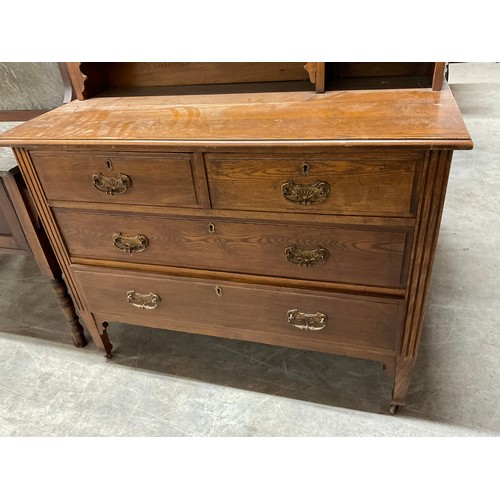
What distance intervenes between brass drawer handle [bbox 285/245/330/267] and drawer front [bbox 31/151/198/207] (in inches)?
12.2

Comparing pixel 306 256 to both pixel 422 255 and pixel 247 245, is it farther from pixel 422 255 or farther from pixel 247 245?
pixel 422 255

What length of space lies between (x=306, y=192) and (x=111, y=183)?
0.59m

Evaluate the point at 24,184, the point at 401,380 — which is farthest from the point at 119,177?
the point at 401,380

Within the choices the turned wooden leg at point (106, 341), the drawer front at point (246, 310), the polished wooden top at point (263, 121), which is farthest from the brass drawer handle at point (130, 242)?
the turned wooden leg at point (106, 341)

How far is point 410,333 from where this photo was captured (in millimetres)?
1266

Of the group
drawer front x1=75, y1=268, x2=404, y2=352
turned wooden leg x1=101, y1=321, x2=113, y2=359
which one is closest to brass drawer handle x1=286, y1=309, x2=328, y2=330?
drawer front x1=75, y1=268, x2=404, y2=352

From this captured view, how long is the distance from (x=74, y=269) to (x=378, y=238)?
1.06 m

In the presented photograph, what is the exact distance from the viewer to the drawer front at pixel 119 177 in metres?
1.19

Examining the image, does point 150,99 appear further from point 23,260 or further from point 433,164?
point 23,260

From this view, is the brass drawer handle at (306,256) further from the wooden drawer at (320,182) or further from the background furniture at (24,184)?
the background furniture at (24,184)

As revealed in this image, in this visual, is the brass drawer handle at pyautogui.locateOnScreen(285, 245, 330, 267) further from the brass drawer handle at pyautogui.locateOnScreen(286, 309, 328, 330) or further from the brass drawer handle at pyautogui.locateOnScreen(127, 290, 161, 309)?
the brass drawer handle at pyautogui.locateOnScreen(127, 290, 161, 309)

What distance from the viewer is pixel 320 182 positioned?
1086 millimetres

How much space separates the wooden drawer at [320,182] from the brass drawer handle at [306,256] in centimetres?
13

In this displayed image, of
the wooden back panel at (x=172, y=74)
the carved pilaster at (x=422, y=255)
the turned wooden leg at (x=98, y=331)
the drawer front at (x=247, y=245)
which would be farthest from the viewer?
the turned wooden leg at (x=98, y=331)
